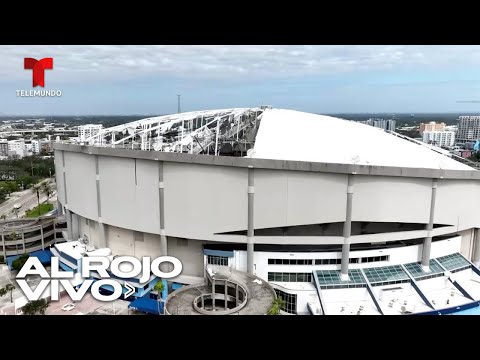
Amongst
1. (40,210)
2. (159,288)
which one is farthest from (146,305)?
(40,210)

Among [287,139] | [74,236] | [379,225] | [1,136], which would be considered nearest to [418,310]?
[379,225]

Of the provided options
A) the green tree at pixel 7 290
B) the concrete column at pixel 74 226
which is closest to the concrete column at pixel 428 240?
the concrete column at pixel 74 226

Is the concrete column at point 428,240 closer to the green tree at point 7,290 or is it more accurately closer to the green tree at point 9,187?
the green tree at point 7,290

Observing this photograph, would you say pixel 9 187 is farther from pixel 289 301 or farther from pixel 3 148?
pixel 289 301

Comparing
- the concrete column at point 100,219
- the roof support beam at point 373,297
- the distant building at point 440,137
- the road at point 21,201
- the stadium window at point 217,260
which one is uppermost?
the distant building at point 440,137

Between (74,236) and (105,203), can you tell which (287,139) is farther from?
(74,236)

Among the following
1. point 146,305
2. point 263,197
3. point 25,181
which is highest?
point 263,197

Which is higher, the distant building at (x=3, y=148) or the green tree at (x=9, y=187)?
the distant building at (x=3, y=148)
